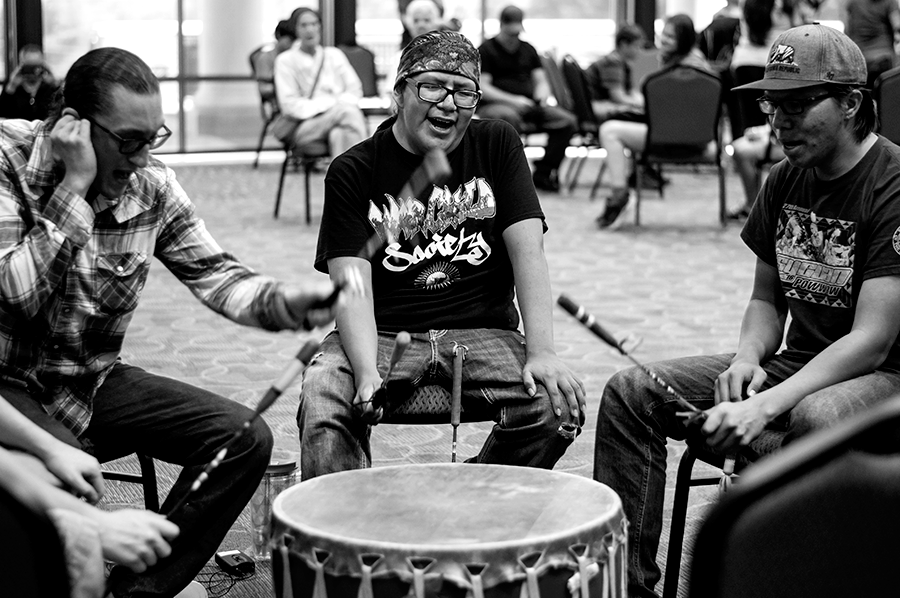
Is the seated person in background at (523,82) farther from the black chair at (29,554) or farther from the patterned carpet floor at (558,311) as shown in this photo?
the black chair at (29,554)

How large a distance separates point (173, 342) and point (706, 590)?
378cm

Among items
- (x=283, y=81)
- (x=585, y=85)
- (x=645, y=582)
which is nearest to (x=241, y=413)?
(x=645, y=582)

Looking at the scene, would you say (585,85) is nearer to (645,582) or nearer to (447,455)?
(447,455)

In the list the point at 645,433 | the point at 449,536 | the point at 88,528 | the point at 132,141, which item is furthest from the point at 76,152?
the point at 645,433

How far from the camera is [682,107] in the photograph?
289 inches

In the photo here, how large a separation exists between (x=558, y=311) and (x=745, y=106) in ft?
10.0

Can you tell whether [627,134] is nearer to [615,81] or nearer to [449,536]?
[615,81]

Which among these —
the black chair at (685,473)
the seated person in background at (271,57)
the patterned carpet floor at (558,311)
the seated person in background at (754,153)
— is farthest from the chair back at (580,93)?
the black chair at (685,473)

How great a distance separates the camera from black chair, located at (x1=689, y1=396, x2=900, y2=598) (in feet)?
3.59

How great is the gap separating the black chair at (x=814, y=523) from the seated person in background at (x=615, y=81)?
798 centimetres

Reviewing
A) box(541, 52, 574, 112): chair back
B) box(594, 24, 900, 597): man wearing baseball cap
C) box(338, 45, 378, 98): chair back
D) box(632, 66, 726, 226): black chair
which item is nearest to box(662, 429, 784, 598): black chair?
box(594, 24, 900, 597): man wearing baseball cap

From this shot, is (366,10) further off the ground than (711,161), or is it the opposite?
(366,10)

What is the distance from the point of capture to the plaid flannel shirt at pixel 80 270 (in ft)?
6.81

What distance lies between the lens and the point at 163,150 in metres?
11.8
